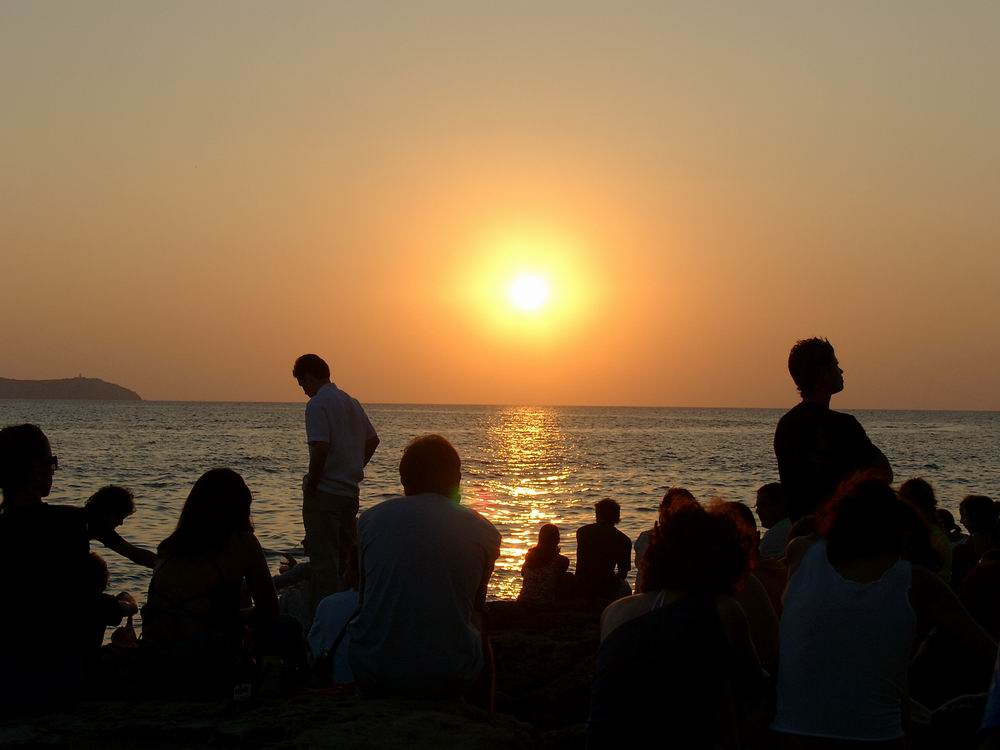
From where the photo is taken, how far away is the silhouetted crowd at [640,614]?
366cm

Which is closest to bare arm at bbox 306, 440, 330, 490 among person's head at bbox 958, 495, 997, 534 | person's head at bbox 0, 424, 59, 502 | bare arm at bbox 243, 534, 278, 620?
bare arm at bbox 243, 534, 278, 620

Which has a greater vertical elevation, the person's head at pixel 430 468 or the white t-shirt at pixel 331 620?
the person's head at pixel 430 468

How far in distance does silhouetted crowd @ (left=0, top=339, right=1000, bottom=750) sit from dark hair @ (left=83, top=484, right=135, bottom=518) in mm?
1508

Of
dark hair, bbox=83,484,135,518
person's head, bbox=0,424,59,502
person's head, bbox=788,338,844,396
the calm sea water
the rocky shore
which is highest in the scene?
person's head, bbox=788,338,844,396

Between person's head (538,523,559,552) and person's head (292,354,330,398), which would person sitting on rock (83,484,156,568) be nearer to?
person's head (292,354,330,398)

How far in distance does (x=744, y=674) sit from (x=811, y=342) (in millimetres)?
2475

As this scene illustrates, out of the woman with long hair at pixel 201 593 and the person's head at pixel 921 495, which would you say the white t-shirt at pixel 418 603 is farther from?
the person's head at pixel 921 495

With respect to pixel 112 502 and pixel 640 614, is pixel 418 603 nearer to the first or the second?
pixel 640 614

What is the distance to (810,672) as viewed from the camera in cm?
377

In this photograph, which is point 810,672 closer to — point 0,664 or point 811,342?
point 811,342

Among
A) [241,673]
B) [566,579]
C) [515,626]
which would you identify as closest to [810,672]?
[241,673]

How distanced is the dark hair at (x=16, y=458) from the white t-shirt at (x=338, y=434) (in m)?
3.97

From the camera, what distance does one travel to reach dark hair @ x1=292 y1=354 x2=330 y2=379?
883cm

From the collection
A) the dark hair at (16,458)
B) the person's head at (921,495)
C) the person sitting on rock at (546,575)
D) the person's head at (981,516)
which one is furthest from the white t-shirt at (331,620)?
the person sitting on rock at (546,575)
